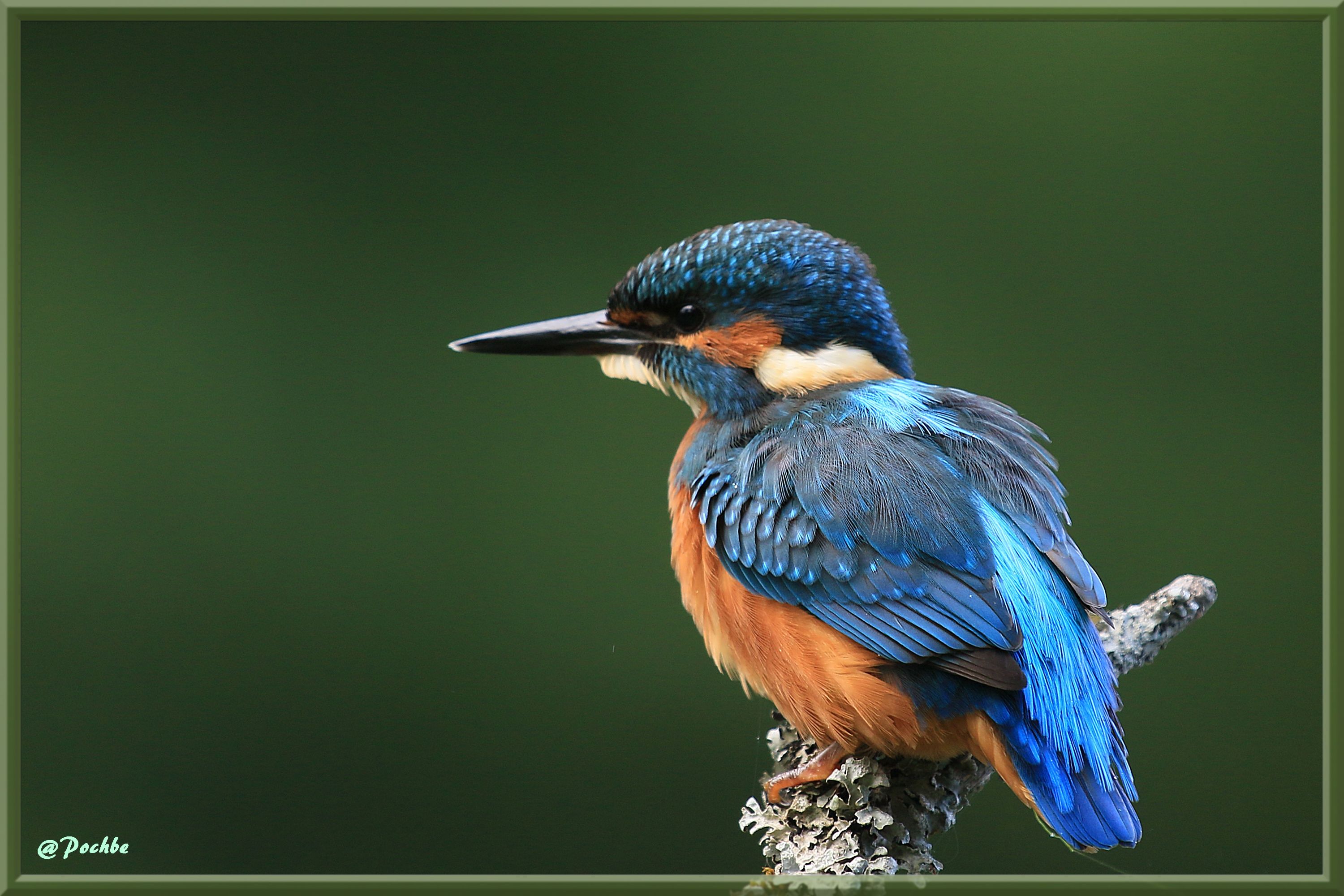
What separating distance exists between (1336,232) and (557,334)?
1251 millimetres

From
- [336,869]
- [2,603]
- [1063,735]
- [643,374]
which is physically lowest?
[336,869]

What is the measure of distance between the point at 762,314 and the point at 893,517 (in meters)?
0.44

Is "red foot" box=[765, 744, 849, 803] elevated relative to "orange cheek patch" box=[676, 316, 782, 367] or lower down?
lower down

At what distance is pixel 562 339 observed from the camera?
71.5 inches

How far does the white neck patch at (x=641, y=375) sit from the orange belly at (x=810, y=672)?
0.59 feet

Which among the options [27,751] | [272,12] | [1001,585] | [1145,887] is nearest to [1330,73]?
[1001,585]

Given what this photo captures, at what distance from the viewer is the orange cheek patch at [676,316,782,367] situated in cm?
164

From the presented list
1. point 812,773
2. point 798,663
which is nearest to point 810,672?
point 798,663

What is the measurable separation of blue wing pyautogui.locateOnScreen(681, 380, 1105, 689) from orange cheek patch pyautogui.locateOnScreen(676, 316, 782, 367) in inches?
4.5

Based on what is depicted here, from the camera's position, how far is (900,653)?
1.32 meters

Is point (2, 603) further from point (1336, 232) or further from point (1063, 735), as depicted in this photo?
point (1336, 232)
